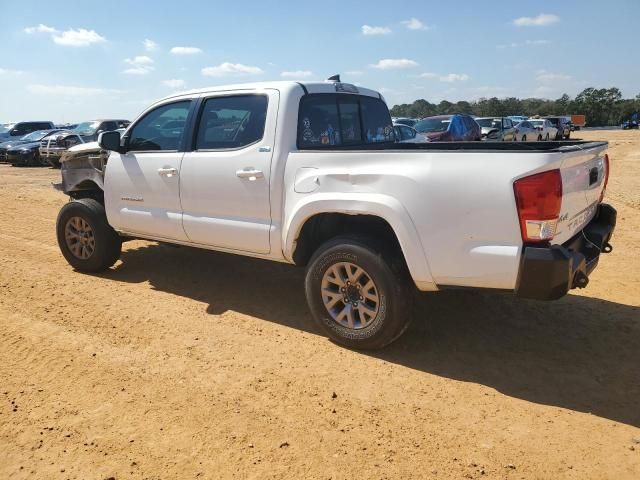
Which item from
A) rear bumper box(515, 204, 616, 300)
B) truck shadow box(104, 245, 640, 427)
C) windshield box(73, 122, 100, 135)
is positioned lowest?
truck shadow box(104, 245, 640, 427)

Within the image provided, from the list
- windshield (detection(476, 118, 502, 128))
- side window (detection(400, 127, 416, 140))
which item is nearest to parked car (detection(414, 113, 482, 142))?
side window (detection(400, 127, 416, 140))

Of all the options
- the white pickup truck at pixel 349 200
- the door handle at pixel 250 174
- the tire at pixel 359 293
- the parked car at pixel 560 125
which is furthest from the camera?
the parked car at pixel 560 125

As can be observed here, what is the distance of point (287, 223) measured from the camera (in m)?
4.03

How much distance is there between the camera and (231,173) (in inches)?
170

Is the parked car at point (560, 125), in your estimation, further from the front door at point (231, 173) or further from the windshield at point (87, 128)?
the front door at point (231, 173)

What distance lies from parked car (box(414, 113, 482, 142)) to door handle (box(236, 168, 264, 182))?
11.7m

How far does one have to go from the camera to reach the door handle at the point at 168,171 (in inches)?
186

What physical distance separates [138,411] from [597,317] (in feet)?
12.3

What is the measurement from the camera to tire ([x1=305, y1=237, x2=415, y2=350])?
3.59m

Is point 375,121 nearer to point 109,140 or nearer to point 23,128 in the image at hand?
point 109,140

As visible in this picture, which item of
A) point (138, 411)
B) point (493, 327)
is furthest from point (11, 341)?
point (493, 327)

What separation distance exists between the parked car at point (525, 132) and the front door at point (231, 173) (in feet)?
77.2

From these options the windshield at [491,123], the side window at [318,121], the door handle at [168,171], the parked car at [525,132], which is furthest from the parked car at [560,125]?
the door handle at [168,171]

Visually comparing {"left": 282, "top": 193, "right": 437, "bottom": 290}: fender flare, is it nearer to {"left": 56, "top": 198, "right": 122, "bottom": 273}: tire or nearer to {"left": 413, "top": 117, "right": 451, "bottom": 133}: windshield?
{"left": 56, "top": 198, "right": 122, "bottom": 273}: tire
